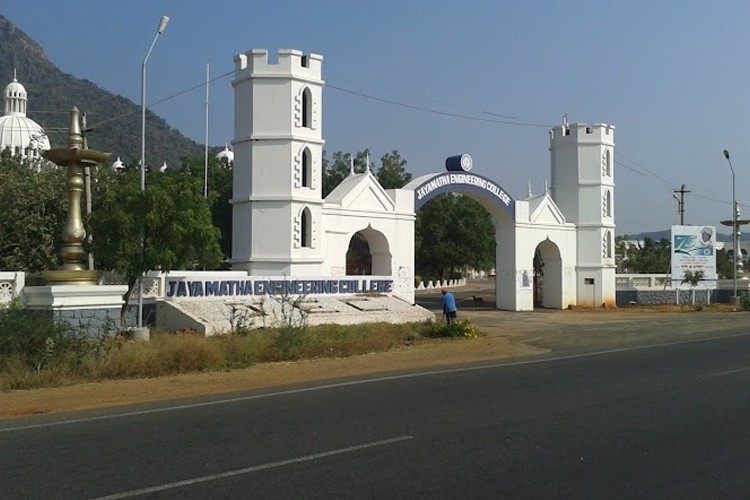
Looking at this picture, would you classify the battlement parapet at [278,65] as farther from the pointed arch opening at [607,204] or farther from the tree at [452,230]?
the tree at [452,230]

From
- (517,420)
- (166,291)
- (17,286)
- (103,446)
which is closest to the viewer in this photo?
(103,446)

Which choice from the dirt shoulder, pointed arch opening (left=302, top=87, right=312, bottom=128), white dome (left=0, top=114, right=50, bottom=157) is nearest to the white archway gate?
the dirt shoulder

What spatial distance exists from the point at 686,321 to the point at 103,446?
29.0m

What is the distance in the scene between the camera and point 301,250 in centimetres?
2844

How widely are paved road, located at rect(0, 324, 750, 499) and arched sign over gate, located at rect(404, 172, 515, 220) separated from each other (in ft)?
63.9

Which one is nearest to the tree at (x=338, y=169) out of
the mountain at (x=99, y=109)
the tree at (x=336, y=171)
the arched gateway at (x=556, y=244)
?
the tree at (x=336, y=171)

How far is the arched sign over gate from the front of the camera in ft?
109

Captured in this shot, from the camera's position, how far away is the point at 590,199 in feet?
137

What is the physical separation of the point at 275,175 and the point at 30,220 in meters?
8.10

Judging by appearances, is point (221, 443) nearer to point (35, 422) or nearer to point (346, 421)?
point (346, 421)

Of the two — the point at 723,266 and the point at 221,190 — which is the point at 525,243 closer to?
the point at 221,190

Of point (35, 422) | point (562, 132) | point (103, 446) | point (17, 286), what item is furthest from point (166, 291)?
point (562, 132)

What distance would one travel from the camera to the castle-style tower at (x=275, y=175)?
2827 cm

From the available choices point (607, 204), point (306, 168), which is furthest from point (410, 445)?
point (607, 204)
